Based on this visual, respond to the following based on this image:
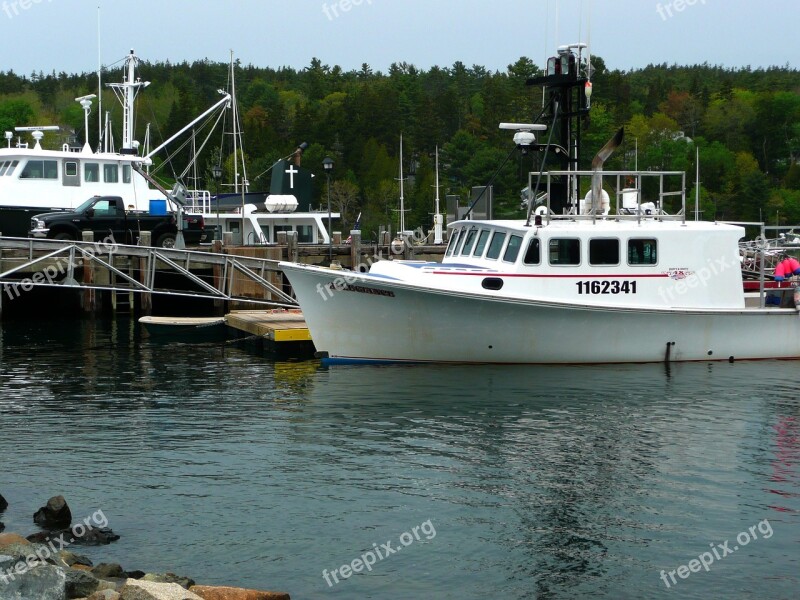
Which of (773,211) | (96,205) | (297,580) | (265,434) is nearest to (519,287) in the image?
(265,434)

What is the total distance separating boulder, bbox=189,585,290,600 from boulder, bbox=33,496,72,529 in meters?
2.98

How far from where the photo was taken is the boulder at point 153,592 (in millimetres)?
10102

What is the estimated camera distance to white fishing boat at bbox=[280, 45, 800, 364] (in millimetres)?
22625

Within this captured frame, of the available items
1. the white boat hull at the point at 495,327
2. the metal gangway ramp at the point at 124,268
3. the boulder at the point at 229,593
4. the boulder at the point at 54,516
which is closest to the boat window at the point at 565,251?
the white boat hull at the point at 495,327

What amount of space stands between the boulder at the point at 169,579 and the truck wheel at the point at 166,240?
25.0m

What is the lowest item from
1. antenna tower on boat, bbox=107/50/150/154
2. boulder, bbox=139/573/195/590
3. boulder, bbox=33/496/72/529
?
boulder, bbox=139/573/195/590

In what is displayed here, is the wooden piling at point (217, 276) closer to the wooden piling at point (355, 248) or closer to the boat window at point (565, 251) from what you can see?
the wooden piling at point (355, 248)

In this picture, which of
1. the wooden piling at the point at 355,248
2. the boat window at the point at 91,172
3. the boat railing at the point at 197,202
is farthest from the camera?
the boat railing at the point at 197,202

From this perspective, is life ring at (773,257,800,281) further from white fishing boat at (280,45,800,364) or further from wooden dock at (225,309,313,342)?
wooden dock at (225,309,313,342)

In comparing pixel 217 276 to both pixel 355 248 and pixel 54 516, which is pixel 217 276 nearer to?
pixel 355 248

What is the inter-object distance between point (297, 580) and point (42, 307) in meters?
26.4

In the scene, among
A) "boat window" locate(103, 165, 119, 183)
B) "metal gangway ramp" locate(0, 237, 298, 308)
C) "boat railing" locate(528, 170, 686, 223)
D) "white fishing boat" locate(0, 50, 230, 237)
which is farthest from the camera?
"boat window" locate(103, 165, 119, 183)

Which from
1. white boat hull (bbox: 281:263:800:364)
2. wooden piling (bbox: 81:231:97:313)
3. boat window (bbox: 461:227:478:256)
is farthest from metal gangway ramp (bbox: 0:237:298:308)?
boat window (bbox: 461:227:478:256)

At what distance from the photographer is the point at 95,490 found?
47.9ft
